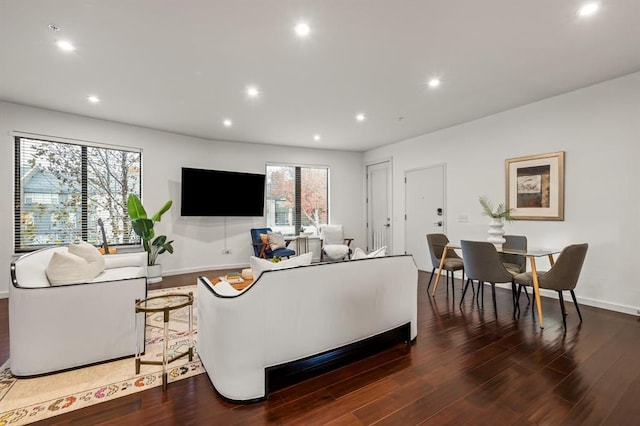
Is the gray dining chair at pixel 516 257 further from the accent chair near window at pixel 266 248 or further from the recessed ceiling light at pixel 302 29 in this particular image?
the accent chair near window at pixel 266 248

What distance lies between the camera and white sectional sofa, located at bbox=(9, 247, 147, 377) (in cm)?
213

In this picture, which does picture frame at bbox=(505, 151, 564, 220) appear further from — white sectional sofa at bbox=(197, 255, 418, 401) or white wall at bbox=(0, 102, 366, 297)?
white wall at bbox=(0, 102, 366, 297)

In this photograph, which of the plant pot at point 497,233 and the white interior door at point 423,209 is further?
the white interior door at point 423,209

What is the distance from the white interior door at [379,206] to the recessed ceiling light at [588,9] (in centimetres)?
456

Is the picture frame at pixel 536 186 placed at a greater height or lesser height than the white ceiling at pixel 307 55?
lesser

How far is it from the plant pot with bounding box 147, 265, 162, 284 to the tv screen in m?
1.12

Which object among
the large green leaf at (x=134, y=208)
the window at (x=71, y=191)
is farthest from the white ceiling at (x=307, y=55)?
the large green leaf at (x=134, y=208)

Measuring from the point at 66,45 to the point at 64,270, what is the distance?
2097 mm

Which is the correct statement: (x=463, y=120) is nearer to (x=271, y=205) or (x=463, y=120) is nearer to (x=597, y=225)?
(x=597, y=225)

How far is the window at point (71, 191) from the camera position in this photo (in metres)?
4.40

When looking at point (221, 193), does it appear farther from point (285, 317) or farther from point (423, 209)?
point (285, 317)

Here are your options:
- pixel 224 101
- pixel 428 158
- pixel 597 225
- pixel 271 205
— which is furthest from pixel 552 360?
pixel 271 205

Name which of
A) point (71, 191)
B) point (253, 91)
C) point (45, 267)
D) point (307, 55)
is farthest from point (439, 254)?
point (71, 191)

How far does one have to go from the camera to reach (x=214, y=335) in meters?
1.94
